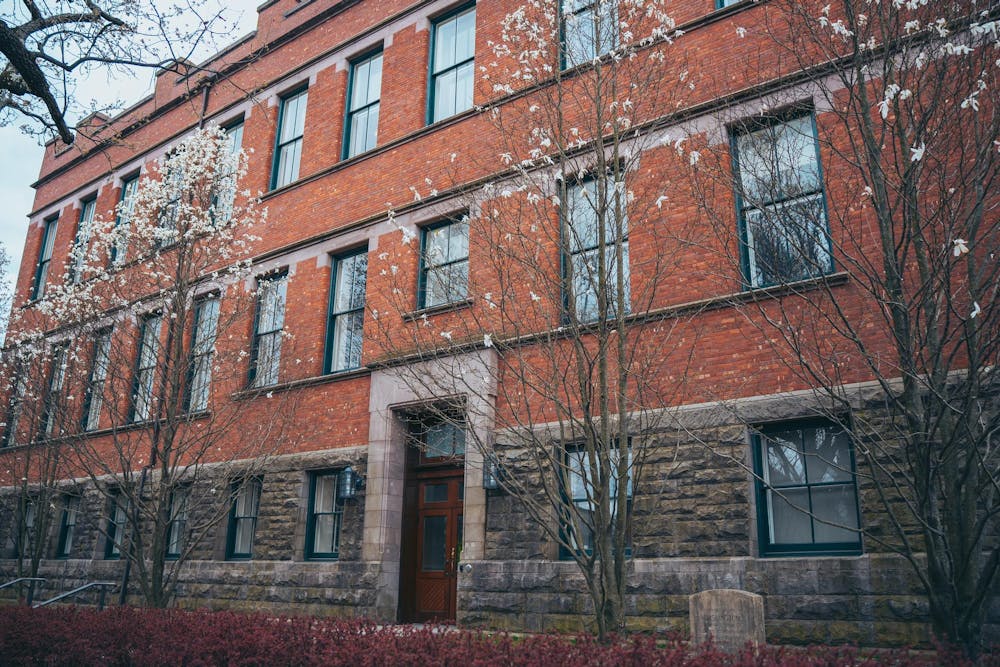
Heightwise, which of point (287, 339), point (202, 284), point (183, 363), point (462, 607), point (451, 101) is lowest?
point (462, 607)

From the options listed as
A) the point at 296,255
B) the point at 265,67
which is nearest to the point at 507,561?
the point at 296,255

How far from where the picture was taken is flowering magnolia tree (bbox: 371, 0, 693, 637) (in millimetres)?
7430

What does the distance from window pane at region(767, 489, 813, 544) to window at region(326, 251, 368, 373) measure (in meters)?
8.32

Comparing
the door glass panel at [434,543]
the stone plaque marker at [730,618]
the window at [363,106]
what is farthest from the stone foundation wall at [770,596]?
the window at [363,106]

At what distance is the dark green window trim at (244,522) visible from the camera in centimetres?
1559

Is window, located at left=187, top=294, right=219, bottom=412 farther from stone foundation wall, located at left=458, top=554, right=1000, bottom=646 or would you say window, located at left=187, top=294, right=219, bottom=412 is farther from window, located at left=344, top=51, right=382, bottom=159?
stone foundation wall, located at left=458, top=554, right=1000, bottom=646

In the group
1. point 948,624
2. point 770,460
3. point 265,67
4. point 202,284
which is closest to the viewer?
point 948,624

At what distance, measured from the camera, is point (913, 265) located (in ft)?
29.8

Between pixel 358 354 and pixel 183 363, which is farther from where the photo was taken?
pixel 358 354

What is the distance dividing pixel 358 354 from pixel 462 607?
5.52 meters

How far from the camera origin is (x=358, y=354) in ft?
49.4

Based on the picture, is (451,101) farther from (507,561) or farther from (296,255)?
(507,561)

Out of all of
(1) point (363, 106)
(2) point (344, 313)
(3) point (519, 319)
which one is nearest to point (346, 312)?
(2) point (344, 313)

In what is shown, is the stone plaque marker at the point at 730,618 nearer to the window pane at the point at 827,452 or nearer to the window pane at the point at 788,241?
the window pane at the point at 788,241
